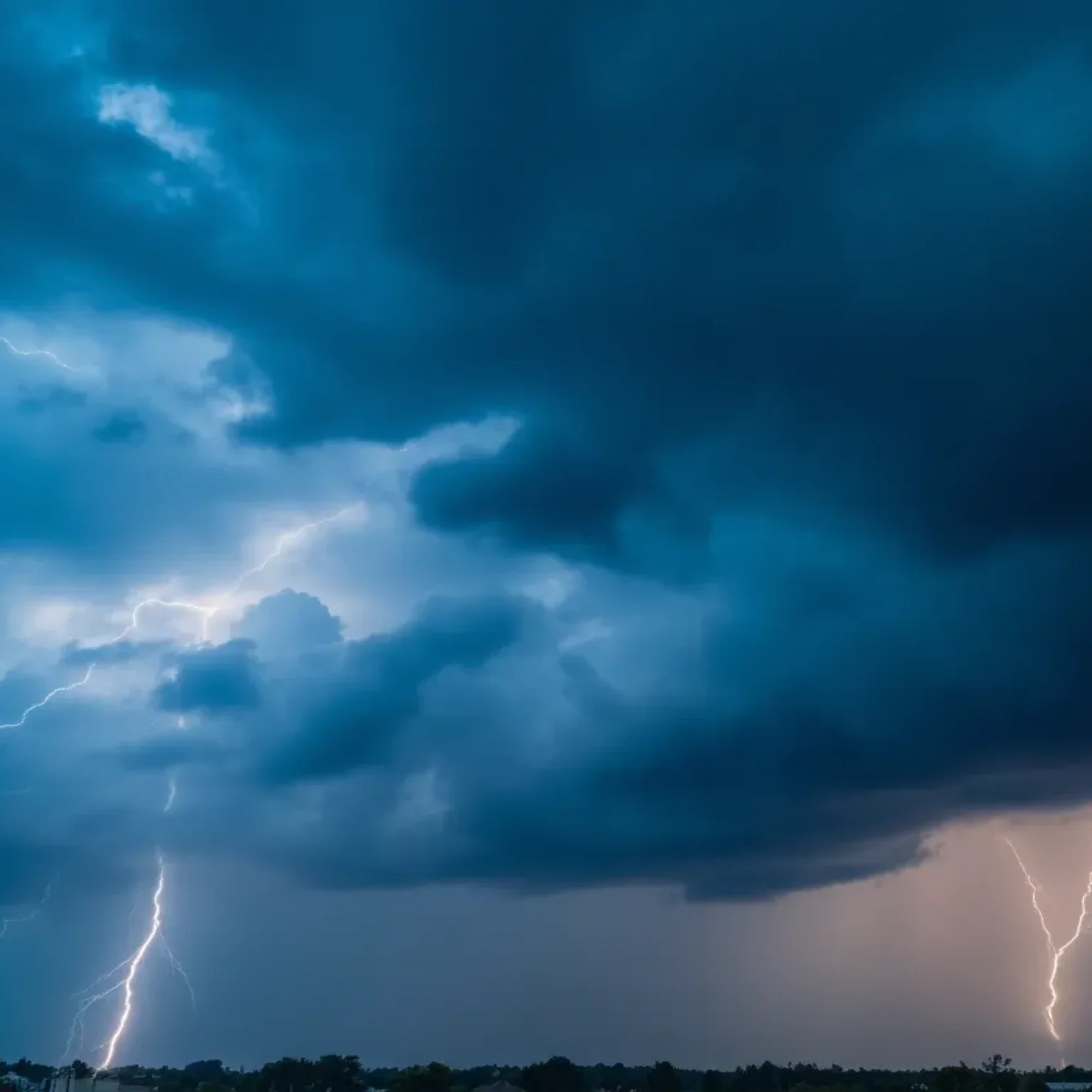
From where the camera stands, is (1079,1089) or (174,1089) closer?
(1079,1089)

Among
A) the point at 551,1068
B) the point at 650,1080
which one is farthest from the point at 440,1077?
the point at 650,1080

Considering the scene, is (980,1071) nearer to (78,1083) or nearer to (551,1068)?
(551,1068)


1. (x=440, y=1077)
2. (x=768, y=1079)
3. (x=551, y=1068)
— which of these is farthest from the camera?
(x=768, y=1079)

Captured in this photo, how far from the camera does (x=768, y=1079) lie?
7269 inches

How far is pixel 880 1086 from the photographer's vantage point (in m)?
185

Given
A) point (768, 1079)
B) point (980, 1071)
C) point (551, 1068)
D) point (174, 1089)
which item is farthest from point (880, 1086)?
point (174, 1089)

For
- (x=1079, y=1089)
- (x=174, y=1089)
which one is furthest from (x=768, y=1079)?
(x=174, y=1089)

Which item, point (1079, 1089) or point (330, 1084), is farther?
point (330, 1084)

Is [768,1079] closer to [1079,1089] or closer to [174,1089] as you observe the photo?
[1079,1089]

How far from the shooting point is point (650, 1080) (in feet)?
506

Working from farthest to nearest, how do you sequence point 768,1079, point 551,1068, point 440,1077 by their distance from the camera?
point 768,1079 → point 551,1068 → point 440,1077

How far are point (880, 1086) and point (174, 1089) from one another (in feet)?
343

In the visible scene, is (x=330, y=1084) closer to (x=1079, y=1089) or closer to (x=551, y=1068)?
(x=551, y=1068)

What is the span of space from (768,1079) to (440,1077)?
65045 mm
